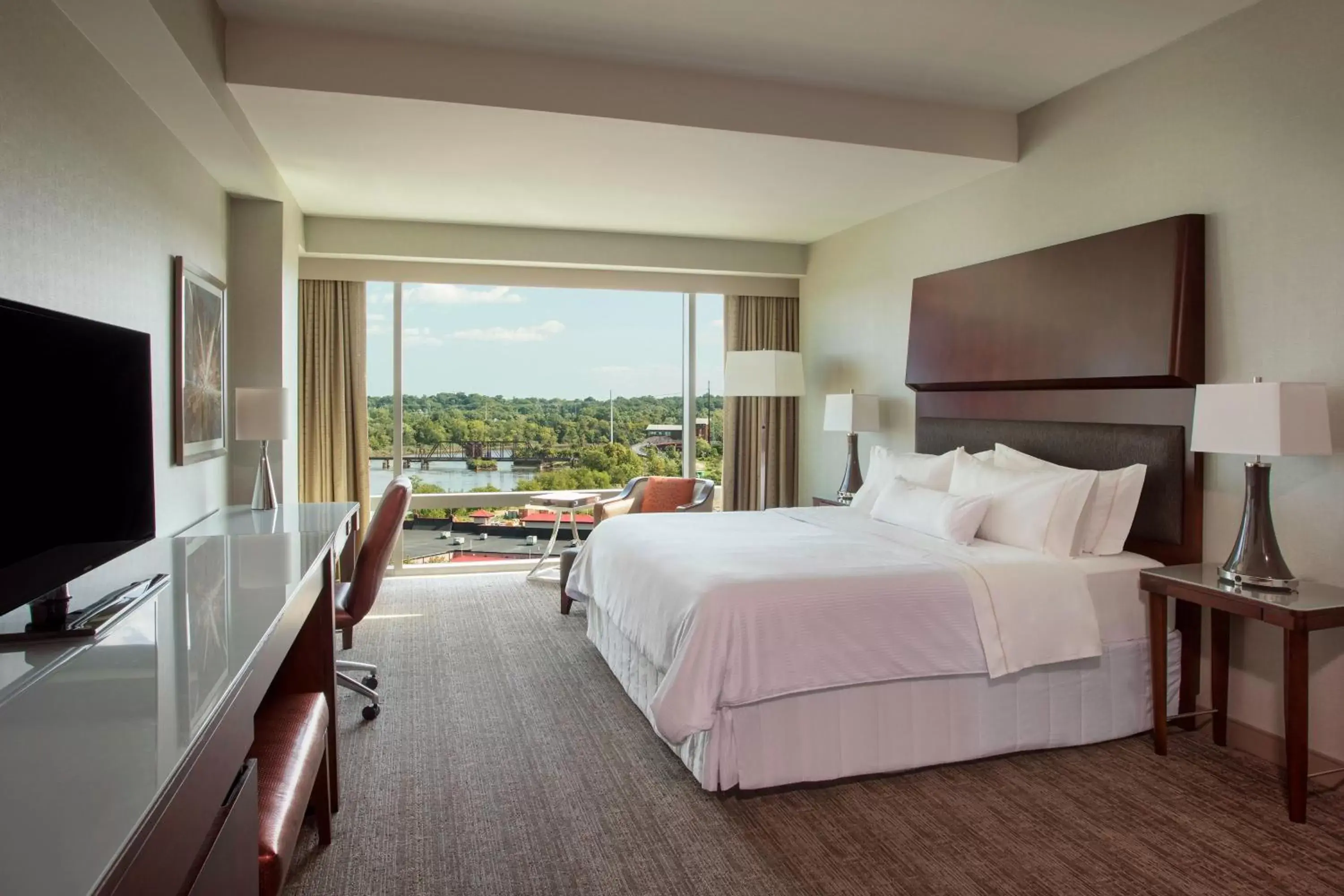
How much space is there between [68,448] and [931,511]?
3.19 metres

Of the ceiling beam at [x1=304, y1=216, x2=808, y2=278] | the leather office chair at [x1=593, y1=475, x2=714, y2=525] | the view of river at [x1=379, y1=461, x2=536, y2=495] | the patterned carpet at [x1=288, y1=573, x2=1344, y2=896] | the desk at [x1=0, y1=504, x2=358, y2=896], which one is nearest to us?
the desk at [x1=0, y1=504, x2=358, y2=896]

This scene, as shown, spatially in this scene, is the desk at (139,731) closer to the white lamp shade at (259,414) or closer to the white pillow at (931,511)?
the white lamp shade at (259,414)

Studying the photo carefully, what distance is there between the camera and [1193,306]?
11.0ft

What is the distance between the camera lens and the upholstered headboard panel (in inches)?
135

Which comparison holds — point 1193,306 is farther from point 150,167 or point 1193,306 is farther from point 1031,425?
point 150,167

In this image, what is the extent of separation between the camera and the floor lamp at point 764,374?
6211mm

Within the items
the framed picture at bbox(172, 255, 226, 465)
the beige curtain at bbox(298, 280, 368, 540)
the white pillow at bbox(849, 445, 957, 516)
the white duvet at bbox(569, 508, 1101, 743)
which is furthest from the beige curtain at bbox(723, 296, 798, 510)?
the framed picture at bbox(172, 255, 226, 465)

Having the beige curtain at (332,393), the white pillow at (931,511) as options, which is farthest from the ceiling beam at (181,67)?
the white pillow at (931,511)

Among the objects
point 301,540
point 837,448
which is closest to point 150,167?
point 301,540

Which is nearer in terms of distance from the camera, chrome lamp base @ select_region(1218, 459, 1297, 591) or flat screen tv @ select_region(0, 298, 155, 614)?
flat screen tv @ select_region(0, 298, 155, 614)

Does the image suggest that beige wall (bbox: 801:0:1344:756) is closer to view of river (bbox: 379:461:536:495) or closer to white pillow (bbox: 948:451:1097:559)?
white pillow (bbox: 948:451:1097:559)

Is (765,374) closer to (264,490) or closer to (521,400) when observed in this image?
(521,400)

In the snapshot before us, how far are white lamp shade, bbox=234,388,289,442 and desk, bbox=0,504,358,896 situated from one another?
7.02 ft

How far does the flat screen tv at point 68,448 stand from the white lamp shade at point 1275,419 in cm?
322
